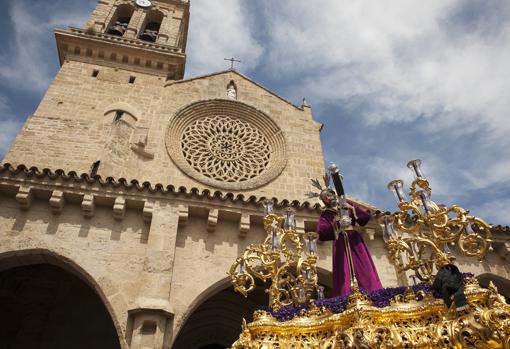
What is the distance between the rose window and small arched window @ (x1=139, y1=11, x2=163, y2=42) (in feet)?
27.3

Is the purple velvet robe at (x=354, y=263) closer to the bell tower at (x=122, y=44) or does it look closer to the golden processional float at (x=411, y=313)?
the golden processional float at (x=411, y=313)

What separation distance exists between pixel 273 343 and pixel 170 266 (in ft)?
12.0

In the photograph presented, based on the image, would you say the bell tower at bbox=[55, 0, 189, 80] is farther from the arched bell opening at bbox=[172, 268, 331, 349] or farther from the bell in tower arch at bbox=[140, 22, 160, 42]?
the arched bell opening at bbox=[172, 268, 331, 349]

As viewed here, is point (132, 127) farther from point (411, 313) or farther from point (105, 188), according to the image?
point (411, 313)

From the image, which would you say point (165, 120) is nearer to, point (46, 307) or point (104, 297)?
point (46, 307)

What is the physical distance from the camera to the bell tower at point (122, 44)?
49.4 feet

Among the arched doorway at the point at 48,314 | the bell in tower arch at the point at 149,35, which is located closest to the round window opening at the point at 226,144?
the arched doorway at the point at 48,314

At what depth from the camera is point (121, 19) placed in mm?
20141

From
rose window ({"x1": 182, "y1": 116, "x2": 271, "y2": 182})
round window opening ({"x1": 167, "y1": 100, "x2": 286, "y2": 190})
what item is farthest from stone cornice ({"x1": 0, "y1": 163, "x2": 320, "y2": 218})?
rose window ({"x1": 182, "y1": 116, "x2": 271, "y2": 182})

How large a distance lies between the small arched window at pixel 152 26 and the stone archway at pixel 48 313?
13.8 meters

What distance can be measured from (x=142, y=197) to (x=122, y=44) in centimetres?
1031

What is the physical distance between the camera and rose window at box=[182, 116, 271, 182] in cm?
1224

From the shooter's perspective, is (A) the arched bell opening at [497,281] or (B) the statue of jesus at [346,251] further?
(A) the arched bell opening at [497,281]

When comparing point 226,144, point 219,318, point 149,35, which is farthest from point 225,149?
point 149,35
